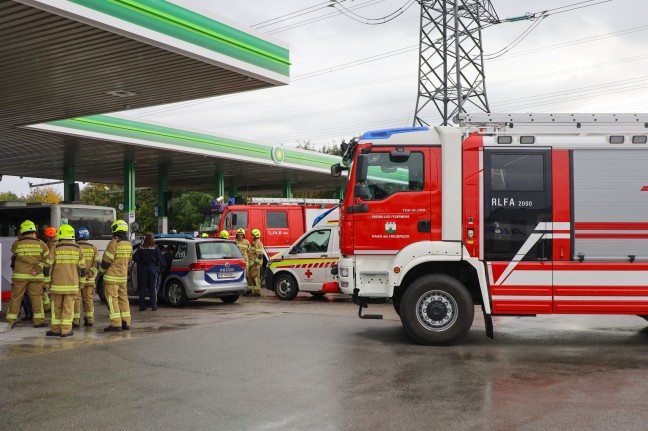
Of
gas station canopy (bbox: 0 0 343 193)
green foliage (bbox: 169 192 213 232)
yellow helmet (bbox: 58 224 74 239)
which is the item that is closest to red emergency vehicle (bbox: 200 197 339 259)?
gas station canopy (bbox: 0 0 343 193)

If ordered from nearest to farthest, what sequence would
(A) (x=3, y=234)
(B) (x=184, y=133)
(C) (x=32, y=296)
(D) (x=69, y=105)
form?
(C) (x=32, y=296), (D) (x=69, y=105), (A) (x=3, y=234), (B) (x=184, y=133)

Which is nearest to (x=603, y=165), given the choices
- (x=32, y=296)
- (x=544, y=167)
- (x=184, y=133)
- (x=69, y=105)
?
(x=544, y=167)

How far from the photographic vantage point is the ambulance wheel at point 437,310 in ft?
32.6

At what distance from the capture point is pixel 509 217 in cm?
989

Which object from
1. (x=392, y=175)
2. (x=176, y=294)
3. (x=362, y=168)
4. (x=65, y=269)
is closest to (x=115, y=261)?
(x=65, y=269)

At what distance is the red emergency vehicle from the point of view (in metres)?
23.9

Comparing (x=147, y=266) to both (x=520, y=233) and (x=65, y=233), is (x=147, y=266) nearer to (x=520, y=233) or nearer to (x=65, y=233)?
(x=65, y=233)

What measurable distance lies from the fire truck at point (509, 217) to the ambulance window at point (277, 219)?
14158 mm

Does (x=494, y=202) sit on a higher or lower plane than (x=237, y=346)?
higher

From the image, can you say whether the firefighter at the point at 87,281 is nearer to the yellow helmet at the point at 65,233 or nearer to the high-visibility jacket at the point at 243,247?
the yellow helmet at the point at 65,233

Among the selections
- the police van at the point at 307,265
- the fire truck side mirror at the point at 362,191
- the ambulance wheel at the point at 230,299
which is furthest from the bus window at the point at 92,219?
the fire truck side mirror at the point at 362,191

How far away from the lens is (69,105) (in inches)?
703

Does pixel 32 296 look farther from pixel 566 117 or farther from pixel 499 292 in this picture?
pixel 566 117

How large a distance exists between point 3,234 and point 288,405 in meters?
20.7
